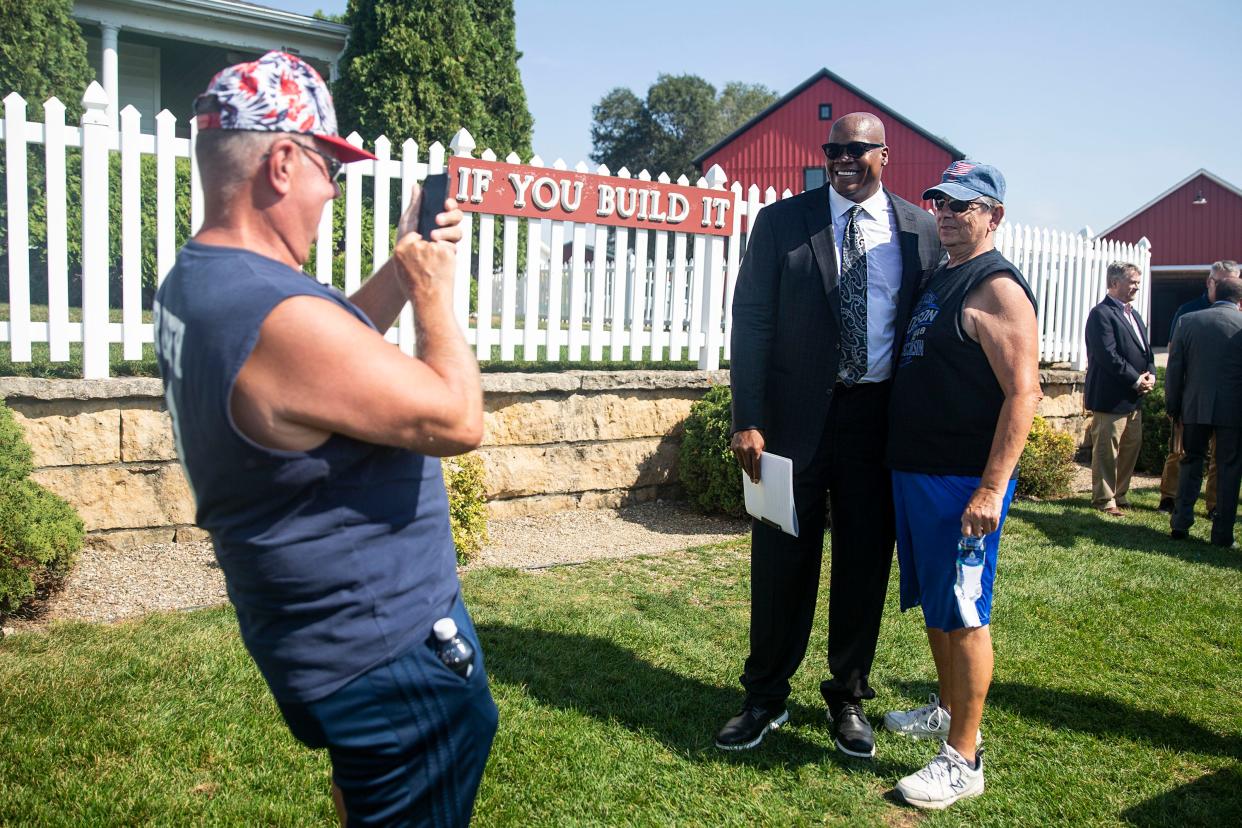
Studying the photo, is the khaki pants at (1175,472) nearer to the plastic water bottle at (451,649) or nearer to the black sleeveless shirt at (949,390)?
the black sleeveless shirt at (949,390)

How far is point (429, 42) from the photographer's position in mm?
12961

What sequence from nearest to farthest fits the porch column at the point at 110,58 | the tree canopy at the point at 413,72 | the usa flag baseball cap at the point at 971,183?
the usa flag baseball cap at the point at 971,183
the tree canopy at the point at 413,72
the porch column at the point at 110,58

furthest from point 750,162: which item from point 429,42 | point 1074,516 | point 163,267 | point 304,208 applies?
point 304,208

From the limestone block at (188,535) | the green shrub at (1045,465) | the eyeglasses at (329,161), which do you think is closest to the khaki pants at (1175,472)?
the green shrub at (1045,465)

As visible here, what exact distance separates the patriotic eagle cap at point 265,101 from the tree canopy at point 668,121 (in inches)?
2162

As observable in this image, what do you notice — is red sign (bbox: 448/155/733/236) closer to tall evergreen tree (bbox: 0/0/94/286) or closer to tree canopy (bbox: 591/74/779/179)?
tall evergreen tree (bbox: 0/0/94/286)

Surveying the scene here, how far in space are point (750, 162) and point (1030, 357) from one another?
99.1ft

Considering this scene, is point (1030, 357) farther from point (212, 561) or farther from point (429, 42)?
point (429, 42)

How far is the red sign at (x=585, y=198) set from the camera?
6.17m

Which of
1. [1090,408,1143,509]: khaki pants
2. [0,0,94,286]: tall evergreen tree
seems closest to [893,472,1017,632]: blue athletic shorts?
[1090,408,1143,509]: khaki pants

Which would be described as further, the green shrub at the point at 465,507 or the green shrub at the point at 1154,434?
the green shrub at the point at 1154,434

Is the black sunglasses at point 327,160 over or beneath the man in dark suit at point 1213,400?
over

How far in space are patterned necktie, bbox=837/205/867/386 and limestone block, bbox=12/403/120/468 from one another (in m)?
3.85

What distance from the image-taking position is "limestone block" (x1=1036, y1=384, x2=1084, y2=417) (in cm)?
962
